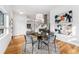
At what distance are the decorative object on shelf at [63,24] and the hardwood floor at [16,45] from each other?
3.49ft

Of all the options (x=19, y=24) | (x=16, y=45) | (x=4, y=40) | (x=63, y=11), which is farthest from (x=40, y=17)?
(x=4, y=40)

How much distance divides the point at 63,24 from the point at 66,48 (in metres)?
0.76

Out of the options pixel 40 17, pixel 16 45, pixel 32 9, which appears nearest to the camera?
pixel 32 9

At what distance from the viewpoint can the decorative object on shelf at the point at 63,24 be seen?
3.25 meters

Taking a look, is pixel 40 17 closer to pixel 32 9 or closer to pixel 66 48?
pixel 32 9

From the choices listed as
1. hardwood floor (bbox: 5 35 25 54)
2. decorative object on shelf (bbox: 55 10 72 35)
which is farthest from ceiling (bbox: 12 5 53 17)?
hardwood floor (bbox: 5 35 25 54)

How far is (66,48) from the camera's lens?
9.93 ft

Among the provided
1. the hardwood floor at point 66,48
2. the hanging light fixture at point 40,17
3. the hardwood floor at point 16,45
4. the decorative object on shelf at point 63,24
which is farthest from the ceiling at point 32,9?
the hardwood floor at point 66,48

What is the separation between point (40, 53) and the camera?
2938 millimetres

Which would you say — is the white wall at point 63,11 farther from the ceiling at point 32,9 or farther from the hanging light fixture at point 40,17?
the hanging light fixture at point 40,17

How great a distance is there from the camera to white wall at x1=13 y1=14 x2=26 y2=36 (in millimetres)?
2987
